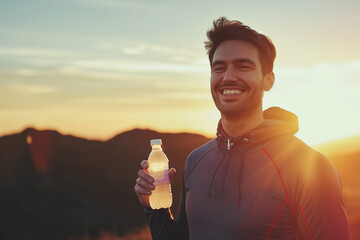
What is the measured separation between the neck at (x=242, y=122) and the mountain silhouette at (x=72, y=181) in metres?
18.1

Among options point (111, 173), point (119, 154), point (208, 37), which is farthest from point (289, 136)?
point (119, 154)

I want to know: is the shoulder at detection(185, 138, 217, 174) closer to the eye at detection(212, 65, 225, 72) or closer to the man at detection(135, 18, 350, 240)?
the man at detection(135, 18, 350, 240)

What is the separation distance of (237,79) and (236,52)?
0.99ft

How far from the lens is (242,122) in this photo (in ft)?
12.6

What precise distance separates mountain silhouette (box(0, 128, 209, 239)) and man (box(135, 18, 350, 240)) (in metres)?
17.9

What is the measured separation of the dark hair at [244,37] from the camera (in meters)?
3.95

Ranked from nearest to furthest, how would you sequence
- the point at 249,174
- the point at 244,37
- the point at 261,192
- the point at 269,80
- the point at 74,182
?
the point at 261,192 → the point at 249,174 → the point at 244,37 → the point at 269,80 → the point at 74,182

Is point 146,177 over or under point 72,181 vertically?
over

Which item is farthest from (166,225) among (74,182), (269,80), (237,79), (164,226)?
(74,182)

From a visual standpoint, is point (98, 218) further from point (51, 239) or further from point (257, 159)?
point (257, 159)

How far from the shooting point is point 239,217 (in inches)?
137

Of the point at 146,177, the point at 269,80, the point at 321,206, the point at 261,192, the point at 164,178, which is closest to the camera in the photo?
the point at 321,206

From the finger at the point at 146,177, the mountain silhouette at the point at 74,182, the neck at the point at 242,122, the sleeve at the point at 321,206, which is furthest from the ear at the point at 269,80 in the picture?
the mountain silhouette at the point at 74,182

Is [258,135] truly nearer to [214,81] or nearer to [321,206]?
[214,81]
